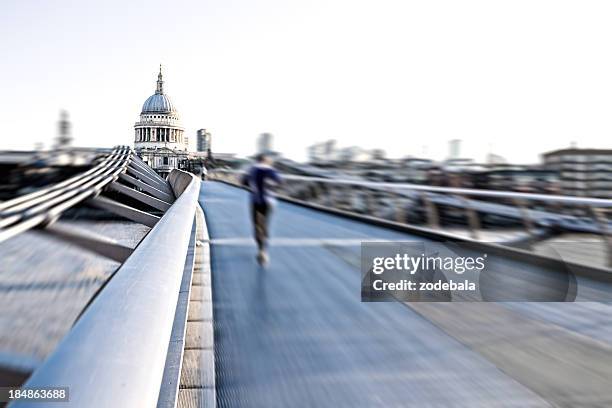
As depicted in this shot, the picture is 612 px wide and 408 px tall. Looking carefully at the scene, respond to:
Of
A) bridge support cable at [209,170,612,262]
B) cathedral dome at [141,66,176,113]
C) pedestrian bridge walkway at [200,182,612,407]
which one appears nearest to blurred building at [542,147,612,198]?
bridge support cable at [209,170,612,262]

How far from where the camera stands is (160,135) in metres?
142

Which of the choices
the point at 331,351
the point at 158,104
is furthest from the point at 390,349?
the point at 158,104

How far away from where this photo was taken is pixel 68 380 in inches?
42.9

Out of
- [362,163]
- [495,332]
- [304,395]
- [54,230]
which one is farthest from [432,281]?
[362,163]

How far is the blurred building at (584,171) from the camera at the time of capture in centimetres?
1012

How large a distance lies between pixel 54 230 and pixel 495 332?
6.89m

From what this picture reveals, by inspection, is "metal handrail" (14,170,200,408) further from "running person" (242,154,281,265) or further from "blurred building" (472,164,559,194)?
"blurred building" (472,164,559,194)

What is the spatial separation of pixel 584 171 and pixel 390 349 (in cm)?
840

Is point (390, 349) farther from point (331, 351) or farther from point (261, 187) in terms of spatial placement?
point (261, 187)

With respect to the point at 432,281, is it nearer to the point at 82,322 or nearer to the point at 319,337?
the point at 319,337

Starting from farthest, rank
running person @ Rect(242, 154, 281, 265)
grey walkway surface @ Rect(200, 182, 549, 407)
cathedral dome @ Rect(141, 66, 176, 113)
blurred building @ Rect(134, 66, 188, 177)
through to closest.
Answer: cathedral dome @ Rect(141, 66, 176, 113), blurred building @ Rect(134, 66, 188, 177), running person @ Rect(242, 154, 281, 265), grey walkway surface @ Rect(200, 182, 549, 407)

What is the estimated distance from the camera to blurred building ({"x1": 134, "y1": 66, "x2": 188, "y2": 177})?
133500 millimetres

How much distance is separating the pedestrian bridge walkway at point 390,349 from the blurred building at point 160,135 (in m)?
126

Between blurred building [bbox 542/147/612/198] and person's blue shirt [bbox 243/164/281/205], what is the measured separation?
5.62 meters
